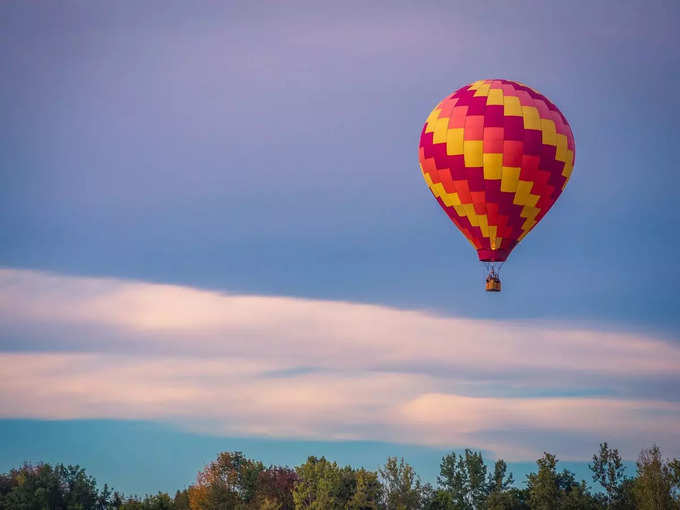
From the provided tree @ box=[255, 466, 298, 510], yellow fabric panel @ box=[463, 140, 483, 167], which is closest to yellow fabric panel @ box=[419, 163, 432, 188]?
yellow fabric panel @ box=[463, 140, 483, 167]

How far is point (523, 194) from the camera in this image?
205 feet

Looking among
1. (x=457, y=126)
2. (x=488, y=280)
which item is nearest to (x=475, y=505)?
(x=488, y=280)

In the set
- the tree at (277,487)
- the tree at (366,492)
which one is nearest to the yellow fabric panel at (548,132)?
the tree at (366,492)

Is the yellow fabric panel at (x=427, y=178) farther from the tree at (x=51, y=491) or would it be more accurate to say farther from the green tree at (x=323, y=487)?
the tree at (x=51, y=491)

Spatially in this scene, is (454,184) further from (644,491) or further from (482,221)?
(644,491)

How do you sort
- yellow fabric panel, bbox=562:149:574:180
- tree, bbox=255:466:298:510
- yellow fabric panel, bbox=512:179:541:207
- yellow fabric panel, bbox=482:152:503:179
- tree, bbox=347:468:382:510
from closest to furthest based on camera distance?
1. yellow fabric panel, bbox=482:152:503:179
2. yellow fabric panel, bbox=512:179:541:207
3. yellow fabric panel, bbox=562:149:574:180
4. tree, bbox=347:468:382:510
5. tree, bbox=255:466:298:510

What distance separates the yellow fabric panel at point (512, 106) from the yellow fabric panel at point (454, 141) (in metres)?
2.91

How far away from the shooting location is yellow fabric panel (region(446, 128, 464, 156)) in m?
62.2

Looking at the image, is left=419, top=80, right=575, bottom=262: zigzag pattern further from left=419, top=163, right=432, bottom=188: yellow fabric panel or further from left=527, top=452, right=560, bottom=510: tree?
left=527, top=452, right=560, bottom=510: tree

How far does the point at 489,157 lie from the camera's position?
2424 inches

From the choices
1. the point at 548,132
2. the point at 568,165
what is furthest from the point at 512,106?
the point at 568,165

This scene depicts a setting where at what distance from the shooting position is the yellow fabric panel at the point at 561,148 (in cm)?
6312

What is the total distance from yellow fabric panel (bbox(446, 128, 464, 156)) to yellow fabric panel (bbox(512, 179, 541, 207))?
164 inches

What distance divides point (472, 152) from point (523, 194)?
4105 mm
